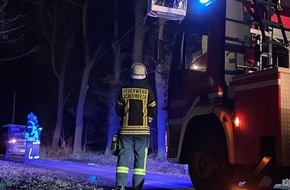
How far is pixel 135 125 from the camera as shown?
672cm

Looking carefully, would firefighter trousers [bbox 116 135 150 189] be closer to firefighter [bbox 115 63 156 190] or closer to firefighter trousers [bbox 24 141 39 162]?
firefighter [bbox 115 63 156 190]

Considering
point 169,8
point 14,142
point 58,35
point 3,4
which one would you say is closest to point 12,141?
point 14,142

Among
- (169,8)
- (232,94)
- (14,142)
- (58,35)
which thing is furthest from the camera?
(58,35)

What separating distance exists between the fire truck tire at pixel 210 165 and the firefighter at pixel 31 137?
451 inches

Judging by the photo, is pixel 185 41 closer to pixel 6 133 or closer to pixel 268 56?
pixel 268 56

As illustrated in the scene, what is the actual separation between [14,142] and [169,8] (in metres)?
16.2

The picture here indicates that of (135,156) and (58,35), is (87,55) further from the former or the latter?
(135,156)

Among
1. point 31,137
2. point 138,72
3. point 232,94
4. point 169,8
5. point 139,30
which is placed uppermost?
point 139,30

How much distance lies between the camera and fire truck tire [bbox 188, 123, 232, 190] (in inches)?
253

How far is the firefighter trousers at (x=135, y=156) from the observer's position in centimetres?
662

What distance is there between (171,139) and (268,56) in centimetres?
223

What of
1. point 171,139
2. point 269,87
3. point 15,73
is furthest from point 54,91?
point 269,87

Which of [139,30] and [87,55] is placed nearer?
[139,30]

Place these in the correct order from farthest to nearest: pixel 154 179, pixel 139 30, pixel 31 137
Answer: pixel 139 30 → pixel 31 137 → pixel 154 179
